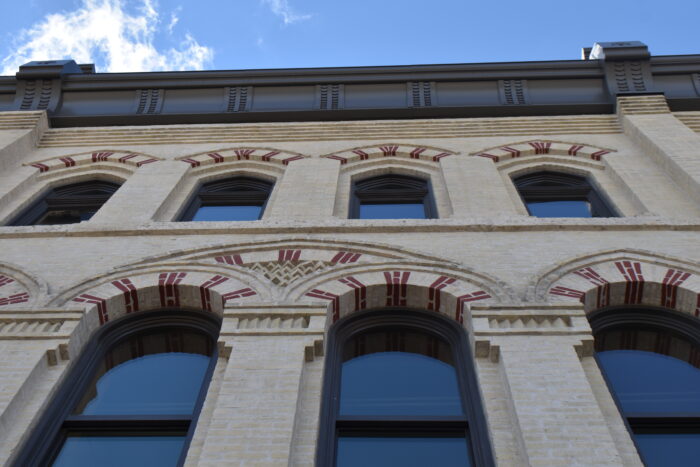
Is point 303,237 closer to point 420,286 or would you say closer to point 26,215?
point 420,286

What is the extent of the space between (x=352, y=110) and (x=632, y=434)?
9.30 metres

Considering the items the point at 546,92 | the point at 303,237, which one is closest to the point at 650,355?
the point at 303,237

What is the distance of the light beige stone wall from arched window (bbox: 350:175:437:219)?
218 mm

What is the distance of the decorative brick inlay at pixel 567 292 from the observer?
821 centimetres

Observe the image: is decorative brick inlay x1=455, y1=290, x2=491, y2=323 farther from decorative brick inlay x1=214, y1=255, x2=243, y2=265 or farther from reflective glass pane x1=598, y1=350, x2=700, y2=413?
decorative brick inlay x1=214, y1=255, x2=243, y2=265

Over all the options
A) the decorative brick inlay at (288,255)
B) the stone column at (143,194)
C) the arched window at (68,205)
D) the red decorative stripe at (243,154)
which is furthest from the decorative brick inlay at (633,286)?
the arched window at (68,205)

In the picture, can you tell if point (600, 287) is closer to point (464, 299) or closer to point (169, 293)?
point (464, 299)

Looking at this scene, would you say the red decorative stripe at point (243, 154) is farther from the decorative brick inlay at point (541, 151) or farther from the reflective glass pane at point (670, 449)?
the reflective glass pane at point (670, 449)

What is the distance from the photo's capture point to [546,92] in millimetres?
15016

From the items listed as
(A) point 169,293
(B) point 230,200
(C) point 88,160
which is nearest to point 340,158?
(B) point 230,200

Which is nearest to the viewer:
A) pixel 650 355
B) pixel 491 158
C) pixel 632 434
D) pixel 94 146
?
pixel 632 434

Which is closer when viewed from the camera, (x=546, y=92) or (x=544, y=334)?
(x=544, y=334)

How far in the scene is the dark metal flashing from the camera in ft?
48.2

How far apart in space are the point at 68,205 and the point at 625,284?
338 inches
